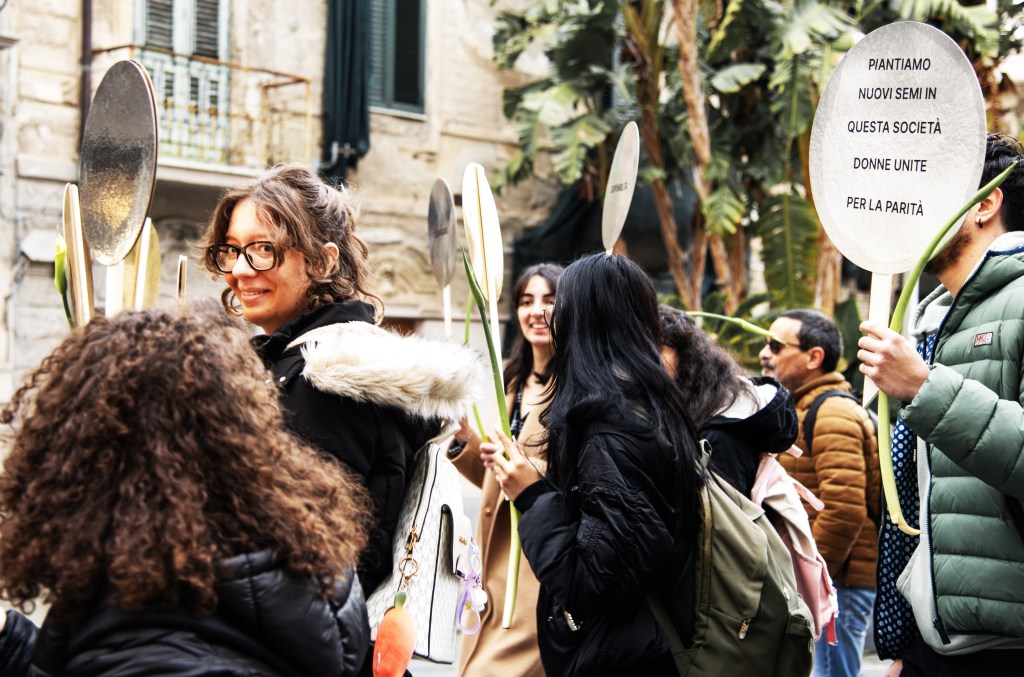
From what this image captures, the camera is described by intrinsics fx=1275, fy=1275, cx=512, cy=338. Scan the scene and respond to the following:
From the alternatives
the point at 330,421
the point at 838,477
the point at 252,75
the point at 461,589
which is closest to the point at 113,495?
the point at 330,421

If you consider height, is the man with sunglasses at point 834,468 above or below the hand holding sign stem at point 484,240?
below

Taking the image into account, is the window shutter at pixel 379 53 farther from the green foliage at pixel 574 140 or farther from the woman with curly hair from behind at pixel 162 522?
the woman with curly hair from behind at pixel 162 522

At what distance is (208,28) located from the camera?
1191cm

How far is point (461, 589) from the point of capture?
2945mm

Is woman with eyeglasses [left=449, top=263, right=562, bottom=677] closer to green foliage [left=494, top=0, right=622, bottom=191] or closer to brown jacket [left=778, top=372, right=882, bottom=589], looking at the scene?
brown jacket [left=778, top=372, right=882, bottom=589]

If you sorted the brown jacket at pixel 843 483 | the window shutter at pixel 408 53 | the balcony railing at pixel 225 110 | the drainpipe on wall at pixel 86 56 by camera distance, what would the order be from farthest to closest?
1. the window shutter at pixel 408 53
2. the balcony railing at pixel 225 110
3. the drainpipe on wall at pixel 86 56
4. the brown jacket at pixel 843 483

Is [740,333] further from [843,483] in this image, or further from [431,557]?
[431,557]

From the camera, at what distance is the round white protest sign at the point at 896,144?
106 inches

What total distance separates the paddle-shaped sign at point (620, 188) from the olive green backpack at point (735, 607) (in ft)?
2.76

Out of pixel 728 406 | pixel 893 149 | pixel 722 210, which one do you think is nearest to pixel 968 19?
pixel 722 210

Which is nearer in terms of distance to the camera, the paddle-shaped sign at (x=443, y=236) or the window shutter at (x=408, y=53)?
the paddle-shaped sign at (x=443, y=236)

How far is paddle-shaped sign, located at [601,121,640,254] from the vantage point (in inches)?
140

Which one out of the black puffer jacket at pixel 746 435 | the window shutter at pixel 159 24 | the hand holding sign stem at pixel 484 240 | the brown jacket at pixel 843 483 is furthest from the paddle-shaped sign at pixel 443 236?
the window shutter at pixel 159 24

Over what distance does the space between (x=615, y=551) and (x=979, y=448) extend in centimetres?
76
